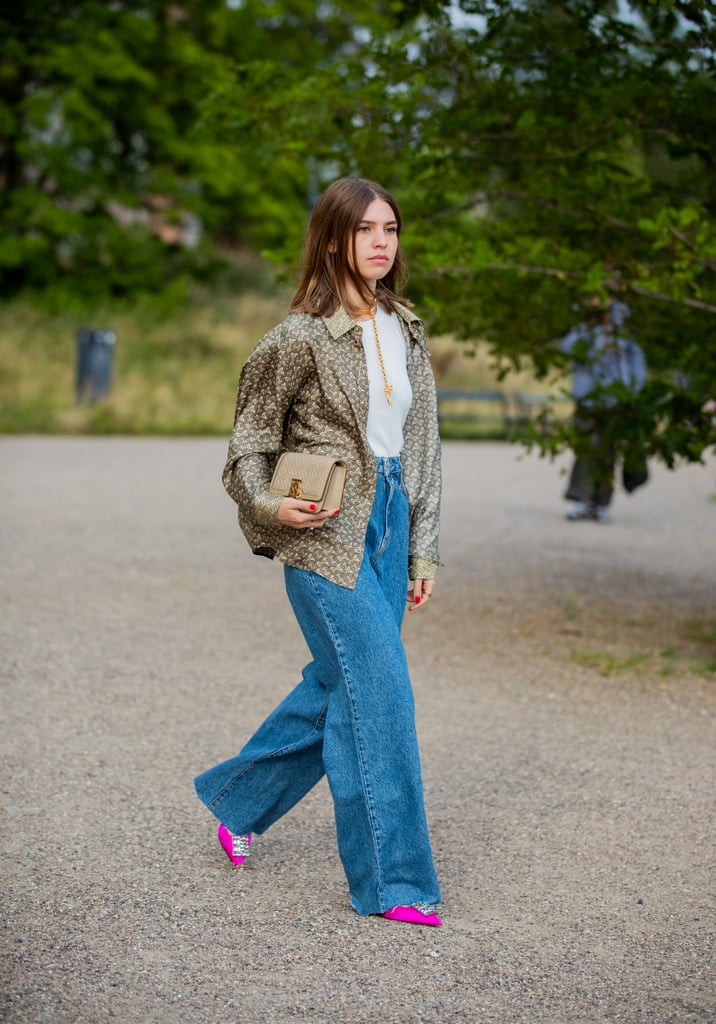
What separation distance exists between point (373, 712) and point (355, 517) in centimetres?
51

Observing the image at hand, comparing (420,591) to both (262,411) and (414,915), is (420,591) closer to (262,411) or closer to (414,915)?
(262,411)

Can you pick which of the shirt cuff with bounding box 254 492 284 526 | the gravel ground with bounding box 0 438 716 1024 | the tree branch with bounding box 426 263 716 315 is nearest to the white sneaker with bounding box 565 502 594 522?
the gravel ground with bounding box 0 438 716 1024

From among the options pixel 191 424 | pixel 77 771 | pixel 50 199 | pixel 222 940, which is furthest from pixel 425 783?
pixel 50 199

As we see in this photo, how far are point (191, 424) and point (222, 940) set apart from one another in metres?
17.4

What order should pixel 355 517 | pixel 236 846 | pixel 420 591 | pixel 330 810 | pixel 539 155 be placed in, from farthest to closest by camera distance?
pixel 539 155, pixel 330 810, pixel 236 846, pixel 420 591, pixel 355 517

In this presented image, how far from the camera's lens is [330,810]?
15.6 ft

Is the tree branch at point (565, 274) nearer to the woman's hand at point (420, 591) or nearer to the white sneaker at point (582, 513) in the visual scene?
the woman's hand at point (420, 591)

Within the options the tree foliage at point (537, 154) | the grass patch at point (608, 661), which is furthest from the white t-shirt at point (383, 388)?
the grass patch at point (608, 661)

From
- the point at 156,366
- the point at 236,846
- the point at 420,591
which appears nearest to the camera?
the point at 420,591

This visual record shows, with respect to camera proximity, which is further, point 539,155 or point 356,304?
point 539,155

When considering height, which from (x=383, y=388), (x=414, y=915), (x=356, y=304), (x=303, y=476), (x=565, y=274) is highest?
(x=565, y=274)

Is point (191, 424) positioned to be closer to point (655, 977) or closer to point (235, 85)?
point (235, 85)

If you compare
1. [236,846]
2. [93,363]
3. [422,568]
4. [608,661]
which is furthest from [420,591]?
[93,363]

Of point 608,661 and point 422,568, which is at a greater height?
point 422,568
